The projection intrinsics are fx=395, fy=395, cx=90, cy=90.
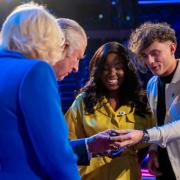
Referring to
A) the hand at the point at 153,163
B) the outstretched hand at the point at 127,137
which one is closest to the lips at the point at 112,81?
the outstretched hand at the point at 127,137

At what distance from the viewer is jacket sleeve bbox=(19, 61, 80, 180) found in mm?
873

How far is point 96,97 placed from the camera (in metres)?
1.83

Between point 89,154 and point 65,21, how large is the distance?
525 millimetres

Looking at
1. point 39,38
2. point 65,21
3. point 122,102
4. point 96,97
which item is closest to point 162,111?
point 122,102

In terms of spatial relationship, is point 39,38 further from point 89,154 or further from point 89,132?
point 89,132

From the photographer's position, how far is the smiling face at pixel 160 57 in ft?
6.04

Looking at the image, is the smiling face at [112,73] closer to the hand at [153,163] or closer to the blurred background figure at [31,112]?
the hand at [153,163]

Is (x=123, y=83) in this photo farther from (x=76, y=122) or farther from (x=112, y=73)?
(x=76, y=122)

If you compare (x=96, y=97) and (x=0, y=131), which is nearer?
(x=0, y=131)

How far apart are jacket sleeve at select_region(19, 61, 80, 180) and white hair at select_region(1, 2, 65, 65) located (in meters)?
0.08

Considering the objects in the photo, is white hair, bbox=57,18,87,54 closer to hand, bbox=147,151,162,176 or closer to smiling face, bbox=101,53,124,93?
smiling face, bbox=101,53,124,93

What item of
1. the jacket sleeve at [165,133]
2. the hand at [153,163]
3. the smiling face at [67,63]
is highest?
the smiling face at [67,63]

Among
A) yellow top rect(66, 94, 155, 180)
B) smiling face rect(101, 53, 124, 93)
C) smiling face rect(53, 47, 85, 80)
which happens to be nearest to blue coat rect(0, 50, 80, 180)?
smiling face rect(53, 47, 85, 80)

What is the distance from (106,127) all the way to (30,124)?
2.96 feet
